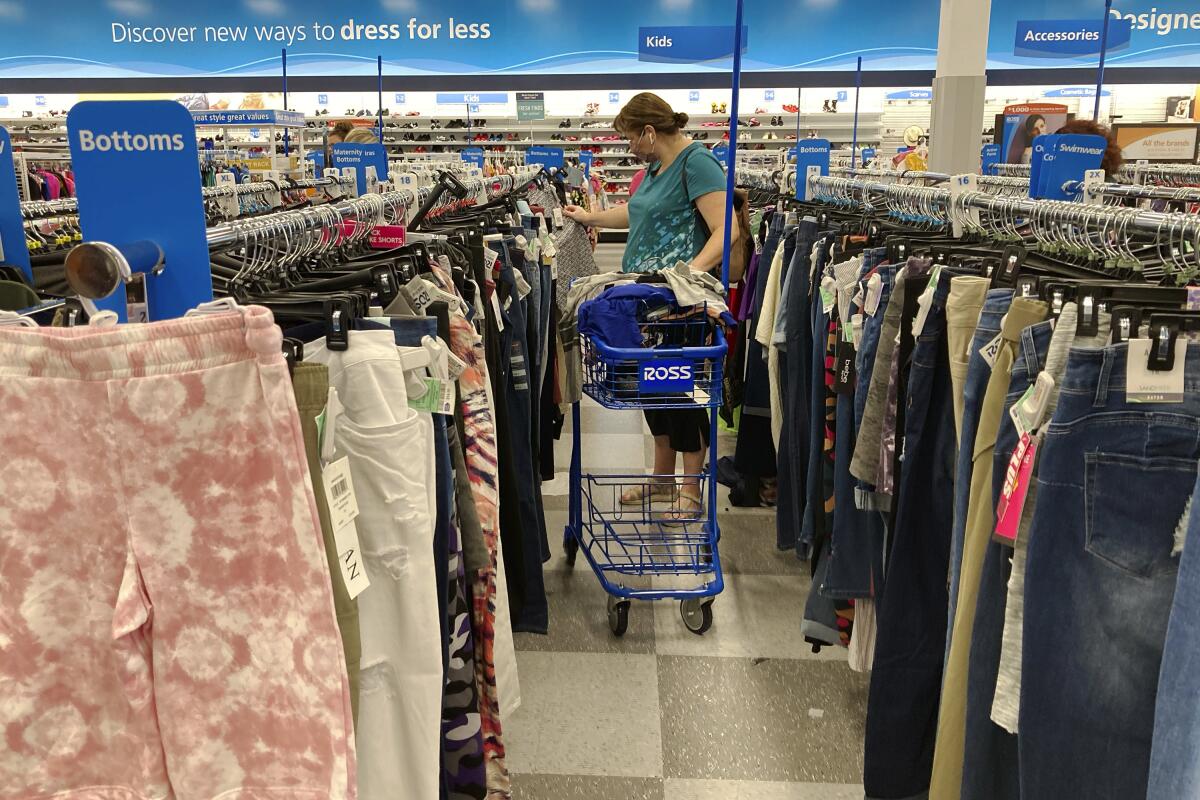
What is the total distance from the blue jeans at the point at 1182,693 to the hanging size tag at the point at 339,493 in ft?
3.39

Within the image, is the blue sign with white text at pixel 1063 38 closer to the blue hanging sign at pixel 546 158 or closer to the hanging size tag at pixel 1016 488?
the blue hanging sign at pixel 546 158

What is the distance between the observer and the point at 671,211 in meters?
3.56

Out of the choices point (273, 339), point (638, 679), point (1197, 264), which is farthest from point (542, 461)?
point (273, 339)

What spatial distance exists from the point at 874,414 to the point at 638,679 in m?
1.18

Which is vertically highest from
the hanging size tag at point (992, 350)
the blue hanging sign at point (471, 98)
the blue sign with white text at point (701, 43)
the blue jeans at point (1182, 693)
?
the blue hanging sign at point (471, 98)

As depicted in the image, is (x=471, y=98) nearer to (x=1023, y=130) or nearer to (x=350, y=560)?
(x=1023, y=130)

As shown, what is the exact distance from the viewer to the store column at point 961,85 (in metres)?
6.14

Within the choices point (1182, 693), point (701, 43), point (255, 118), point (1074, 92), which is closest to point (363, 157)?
point (701, 43)

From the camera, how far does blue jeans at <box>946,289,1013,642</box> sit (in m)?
1.53

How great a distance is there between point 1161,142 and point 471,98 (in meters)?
11.7

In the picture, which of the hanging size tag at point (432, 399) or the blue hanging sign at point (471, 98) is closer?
the hanging size tag at point (432, 399)

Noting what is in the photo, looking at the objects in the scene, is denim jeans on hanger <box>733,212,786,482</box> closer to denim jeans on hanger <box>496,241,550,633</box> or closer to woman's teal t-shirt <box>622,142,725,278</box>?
woman's teal t-shirt <box>622,142,725,278</box>

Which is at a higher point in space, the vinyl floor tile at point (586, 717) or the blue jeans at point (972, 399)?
the blue jeans at point (972, 399)

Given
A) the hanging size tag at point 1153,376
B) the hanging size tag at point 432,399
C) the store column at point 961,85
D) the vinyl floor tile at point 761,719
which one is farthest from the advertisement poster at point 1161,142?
the hanging size tag at point 432,399
